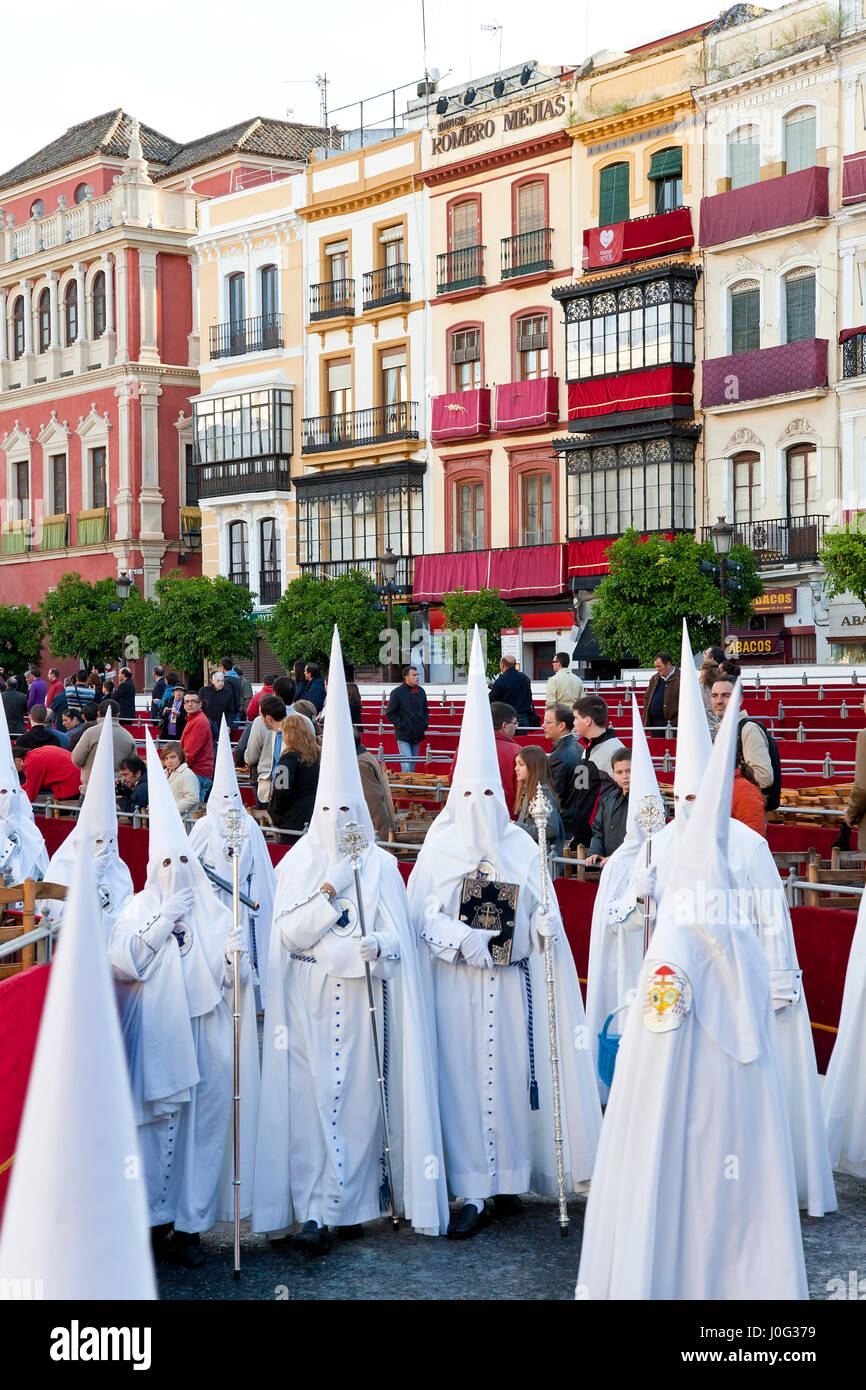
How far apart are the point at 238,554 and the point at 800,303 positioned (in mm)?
17941

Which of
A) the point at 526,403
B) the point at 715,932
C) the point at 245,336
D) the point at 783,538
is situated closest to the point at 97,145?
the point at 245,336

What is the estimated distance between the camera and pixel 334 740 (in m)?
6.66

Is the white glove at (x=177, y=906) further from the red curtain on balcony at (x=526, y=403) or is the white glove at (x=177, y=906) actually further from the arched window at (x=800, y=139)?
the red curtain on balcony at (x=526, y=403)

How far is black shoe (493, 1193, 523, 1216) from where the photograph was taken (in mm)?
6555

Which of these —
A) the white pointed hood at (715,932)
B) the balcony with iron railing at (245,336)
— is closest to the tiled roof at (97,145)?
the balcony with iron railing at (245,336)

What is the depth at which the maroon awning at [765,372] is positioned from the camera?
104ft

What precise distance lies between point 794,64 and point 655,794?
2798 centimetres

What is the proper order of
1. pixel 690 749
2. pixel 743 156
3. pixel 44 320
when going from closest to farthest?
pixel 690 749, pixel 743 156, pixel 44 320

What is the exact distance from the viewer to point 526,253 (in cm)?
3725

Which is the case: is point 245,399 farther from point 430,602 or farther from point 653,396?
point 653,396

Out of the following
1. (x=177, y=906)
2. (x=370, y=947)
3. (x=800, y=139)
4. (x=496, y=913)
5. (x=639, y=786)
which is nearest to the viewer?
(x=370, y=947)

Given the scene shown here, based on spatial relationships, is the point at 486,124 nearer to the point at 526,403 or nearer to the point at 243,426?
the point at 526,403

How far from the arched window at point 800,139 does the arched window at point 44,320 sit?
25546mm
